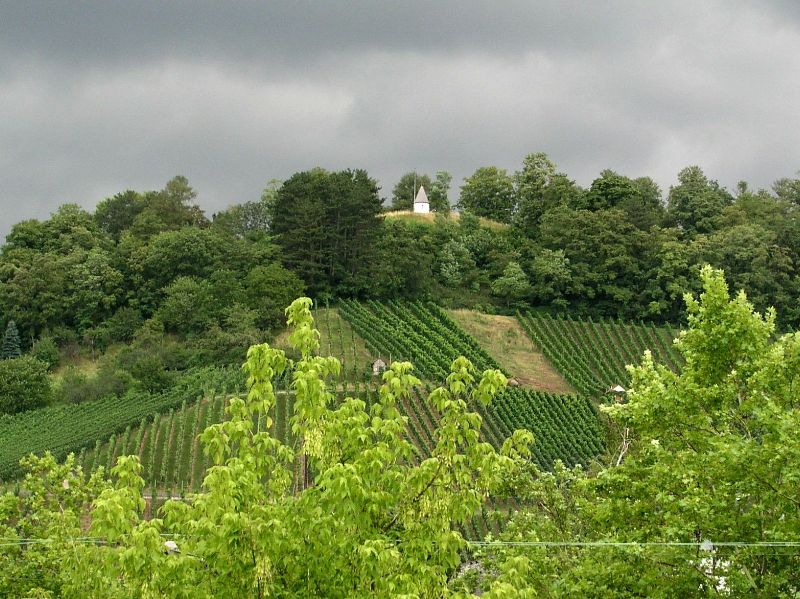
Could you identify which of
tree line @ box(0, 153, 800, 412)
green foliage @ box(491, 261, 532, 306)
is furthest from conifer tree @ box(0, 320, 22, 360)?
green foliage @ box(491, 261, 532, 306)

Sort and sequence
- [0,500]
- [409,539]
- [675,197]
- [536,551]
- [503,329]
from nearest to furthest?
[409,539], [536,551], [0,500], [503,329], [675,197]

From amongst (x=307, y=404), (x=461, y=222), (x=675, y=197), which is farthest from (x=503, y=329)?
(x=307, y=404)

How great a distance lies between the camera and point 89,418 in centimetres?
4038

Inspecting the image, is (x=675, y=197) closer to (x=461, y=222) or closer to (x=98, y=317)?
(x=461, y=222)

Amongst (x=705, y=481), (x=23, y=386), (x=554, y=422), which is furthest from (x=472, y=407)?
(x=705, y=481)

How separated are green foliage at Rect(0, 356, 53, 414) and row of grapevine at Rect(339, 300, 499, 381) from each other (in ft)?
45.4

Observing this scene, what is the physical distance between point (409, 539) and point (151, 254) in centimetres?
4616

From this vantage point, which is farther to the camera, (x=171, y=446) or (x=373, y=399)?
(x=373, y=399)

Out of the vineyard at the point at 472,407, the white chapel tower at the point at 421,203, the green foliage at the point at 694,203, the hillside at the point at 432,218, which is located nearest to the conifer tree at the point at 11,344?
the vineyard at the point at 472,407

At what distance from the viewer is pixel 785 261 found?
2120 inches

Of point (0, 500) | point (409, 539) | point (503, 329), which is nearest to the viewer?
point (409, 539)

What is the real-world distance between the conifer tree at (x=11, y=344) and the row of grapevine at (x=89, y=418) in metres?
9.13

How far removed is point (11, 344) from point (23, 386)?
28.2 feet

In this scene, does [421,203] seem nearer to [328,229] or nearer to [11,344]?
[328,229]
